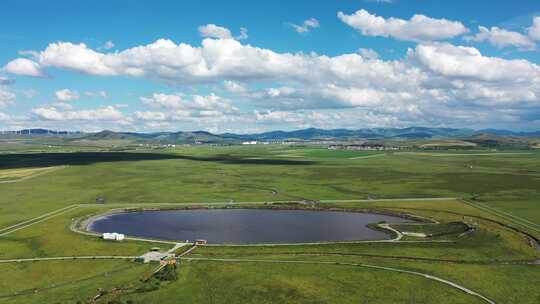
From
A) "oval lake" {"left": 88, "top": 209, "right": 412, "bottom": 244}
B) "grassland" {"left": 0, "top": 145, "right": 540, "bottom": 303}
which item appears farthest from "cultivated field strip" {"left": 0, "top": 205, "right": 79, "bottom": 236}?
"oval lake" {"left": 88, "top": 209, "right": 412, "bottom": 244}

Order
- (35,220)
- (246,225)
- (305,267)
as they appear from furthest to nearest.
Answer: (35,220), (246,225), (305,267)

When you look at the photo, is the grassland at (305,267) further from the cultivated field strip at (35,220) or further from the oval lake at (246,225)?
the oval lake at (246,225)

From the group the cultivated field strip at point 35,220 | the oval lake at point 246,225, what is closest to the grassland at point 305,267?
the cultivated field strip at point 35,220

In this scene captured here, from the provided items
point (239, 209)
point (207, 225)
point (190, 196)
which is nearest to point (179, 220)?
point (207, 225)

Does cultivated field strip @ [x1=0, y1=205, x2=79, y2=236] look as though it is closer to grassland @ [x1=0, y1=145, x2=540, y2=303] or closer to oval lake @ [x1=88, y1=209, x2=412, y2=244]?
grassland @ [x1=0, y1=145, x2=540, y2=303]

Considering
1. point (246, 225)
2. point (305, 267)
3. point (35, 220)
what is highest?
point (35, 220)

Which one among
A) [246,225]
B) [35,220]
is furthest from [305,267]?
[35,220]

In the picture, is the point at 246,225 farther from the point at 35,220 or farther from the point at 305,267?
the point at 35,220

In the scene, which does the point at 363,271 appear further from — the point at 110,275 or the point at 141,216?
the point at 141,216
